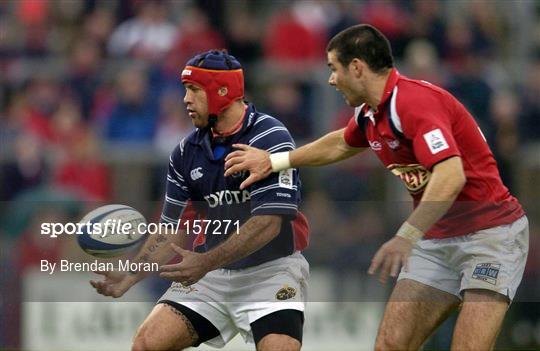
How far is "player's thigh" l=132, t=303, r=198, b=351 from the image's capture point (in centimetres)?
806

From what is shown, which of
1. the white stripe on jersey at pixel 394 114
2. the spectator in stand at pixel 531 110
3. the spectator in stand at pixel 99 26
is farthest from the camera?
the spectator in stand at pixel 99 26

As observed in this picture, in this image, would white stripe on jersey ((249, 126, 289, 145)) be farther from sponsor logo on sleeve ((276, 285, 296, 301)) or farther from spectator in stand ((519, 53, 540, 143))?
spectator in stand ((519, 53, 540, 143))

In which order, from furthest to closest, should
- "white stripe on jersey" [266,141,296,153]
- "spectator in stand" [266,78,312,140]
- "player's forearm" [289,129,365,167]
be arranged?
"spectator in stand" [266,78,312,140] → "player's forearm" [289,129,365,167] → "white stripe on jersey" [266,141,296,153]

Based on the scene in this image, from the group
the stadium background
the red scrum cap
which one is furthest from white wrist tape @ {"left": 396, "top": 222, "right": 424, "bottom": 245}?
the stadium background

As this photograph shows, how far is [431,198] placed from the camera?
746 centimetres

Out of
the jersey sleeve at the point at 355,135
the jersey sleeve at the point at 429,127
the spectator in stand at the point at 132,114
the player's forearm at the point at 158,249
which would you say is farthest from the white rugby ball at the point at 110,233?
the spectator in stand at the point at 132,114

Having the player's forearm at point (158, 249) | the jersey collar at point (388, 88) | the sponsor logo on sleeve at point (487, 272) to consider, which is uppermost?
the jersey collar at point (388, 88)

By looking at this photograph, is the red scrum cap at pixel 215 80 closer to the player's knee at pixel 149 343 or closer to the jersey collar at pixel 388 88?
the jersey collar at pixel 388 88

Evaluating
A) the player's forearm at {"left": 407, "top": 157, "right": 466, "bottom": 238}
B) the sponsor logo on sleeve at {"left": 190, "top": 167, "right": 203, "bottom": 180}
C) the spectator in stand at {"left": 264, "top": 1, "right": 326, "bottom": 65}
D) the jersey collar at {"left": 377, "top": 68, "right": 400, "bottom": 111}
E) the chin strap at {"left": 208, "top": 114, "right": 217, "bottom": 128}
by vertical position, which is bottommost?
the player's forearm at {"left": 407, "top": 157, "right": 466, "bottom": 238}

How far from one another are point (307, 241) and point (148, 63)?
22.3 ft

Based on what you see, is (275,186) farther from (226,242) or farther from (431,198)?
(431,198)

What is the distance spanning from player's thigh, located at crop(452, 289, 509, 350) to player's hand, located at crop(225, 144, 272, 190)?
4.67 ft

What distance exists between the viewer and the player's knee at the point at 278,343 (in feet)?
25.9

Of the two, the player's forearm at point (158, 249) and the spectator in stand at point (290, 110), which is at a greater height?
the spectator in stand at point (290, 110)
